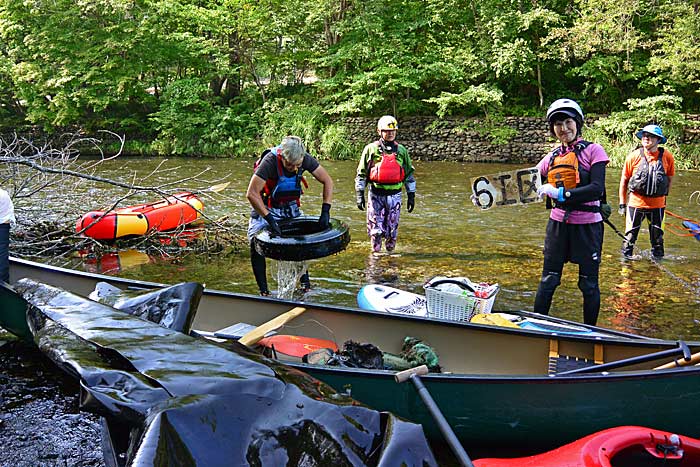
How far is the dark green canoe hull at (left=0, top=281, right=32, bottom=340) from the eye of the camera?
5.11 metres

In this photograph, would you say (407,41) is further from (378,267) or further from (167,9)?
(378,267)

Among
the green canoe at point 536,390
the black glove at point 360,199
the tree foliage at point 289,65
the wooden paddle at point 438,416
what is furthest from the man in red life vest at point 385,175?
the tree foliage at point 289,65

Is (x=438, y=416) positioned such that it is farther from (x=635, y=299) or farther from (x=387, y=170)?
(x=387, y=170)

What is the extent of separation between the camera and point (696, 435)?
349 cm

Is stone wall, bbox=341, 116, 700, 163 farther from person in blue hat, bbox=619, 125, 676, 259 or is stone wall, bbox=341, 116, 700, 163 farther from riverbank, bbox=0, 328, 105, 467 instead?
riverbank, bbox=0, 328, 105, 467

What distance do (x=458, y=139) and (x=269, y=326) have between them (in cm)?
1996

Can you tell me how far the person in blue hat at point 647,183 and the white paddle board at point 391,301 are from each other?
12.5 ft

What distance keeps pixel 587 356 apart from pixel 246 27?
26.1m

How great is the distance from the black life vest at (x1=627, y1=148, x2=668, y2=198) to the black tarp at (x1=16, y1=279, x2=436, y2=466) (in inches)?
265

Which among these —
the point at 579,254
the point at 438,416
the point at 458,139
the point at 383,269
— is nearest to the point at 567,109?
the point at 579,254

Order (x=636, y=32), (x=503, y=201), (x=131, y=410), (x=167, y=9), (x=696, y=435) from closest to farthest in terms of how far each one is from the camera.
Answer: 1. (x=131, y=410)
2. (x=696, y=435)
3. (x=503, y=201)
4. (x=636, y=32)
5. (x=167, y=9)

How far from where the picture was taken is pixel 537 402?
11.6 feet

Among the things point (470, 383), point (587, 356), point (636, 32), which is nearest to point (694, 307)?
point (587, 356)

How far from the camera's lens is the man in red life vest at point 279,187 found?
6.14 m
